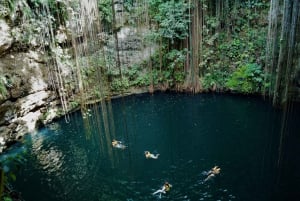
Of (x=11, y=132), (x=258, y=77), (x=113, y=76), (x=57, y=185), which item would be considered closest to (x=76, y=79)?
(x=113, y=76)

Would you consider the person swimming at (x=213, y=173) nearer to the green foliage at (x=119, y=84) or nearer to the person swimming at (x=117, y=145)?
the person swimming at (x=117, y=145)

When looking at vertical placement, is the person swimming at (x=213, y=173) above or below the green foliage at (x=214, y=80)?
below

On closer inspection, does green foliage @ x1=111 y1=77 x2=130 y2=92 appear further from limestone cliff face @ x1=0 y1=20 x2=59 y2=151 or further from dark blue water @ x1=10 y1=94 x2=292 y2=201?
limestone cliff face @ x1=0 y1=20 x2=59 y2=151

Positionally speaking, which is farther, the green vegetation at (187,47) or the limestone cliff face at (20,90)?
the green vegetation at (187,47)

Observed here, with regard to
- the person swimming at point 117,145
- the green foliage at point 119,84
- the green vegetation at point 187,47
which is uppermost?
the green vegetation at point 187,47

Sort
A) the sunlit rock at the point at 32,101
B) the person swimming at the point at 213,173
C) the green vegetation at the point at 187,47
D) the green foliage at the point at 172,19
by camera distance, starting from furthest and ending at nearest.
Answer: the green foliage at the point at 172,19 → the green vegetation at the point at 187,47 → the sunlit rock at the point at 32,101 → the person swimming at the point at 213,173

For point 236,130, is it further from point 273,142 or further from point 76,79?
point 76,79

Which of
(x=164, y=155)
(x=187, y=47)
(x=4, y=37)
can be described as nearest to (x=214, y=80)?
(x=187, y=47)

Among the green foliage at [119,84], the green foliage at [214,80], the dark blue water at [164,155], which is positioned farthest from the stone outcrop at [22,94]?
the green foliage at [214,80]
